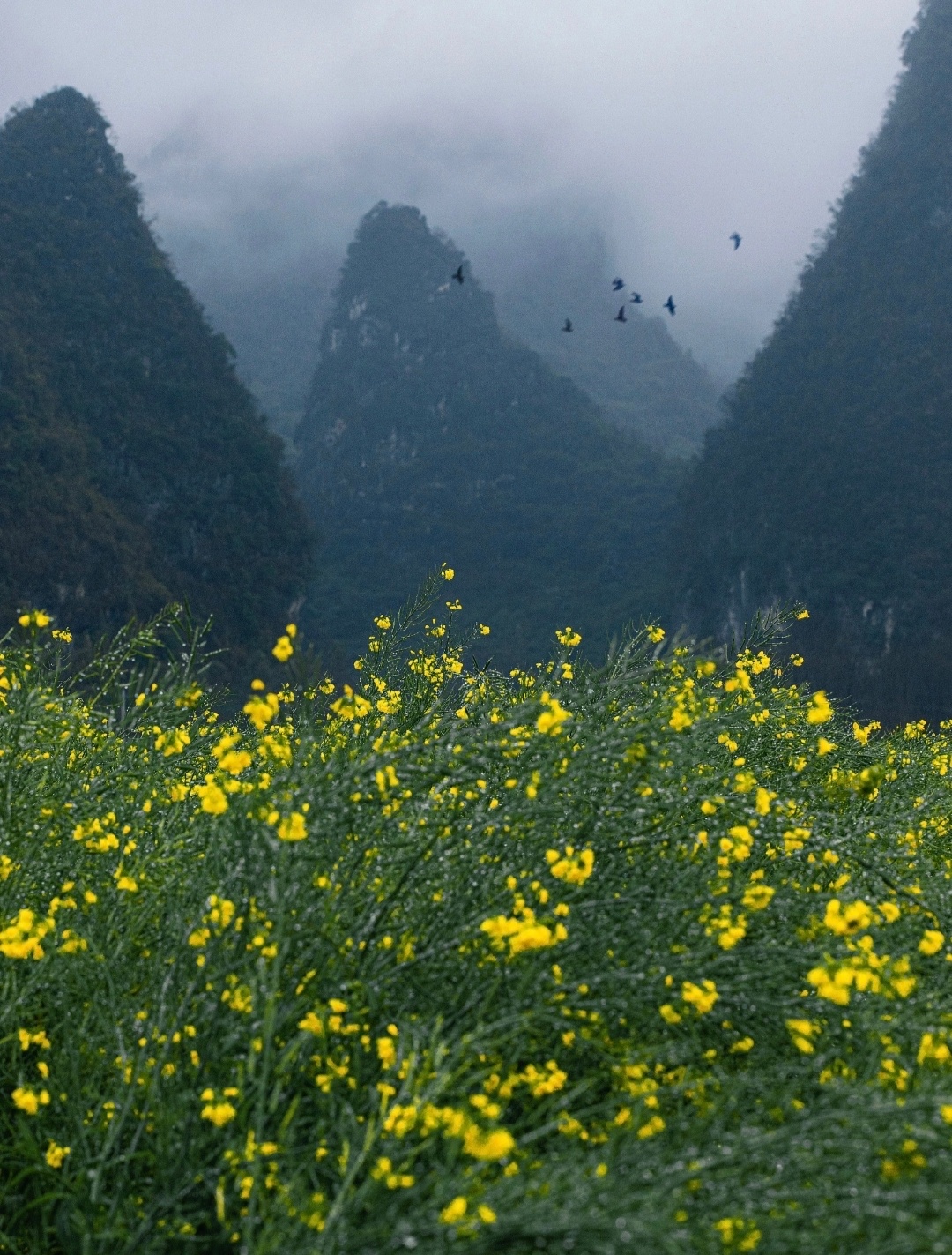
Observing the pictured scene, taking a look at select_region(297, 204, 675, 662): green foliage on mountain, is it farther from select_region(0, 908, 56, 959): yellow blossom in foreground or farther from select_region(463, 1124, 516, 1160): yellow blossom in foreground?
select_region(463, 1124, 516, 1160): yellow blossom in foreground

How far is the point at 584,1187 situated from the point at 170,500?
64949 millimetres

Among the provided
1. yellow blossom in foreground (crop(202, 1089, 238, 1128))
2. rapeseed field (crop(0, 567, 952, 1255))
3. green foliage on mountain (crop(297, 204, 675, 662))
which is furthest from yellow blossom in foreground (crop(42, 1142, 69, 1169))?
green foliage on mountain (crop(297, 204, 675, 662))

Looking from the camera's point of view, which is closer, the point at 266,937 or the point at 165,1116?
the point at 165,1116

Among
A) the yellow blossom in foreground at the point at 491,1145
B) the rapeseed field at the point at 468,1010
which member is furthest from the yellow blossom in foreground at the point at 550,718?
the yellow blossom in foreground at the point at 491,1145

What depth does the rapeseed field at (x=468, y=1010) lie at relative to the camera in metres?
1.96

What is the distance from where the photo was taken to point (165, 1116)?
2.30 m

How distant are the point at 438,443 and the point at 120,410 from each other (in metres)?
72.2

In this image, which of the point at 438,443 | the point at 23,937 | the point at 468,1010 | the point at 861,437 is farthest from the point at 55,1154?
the point at 438,443

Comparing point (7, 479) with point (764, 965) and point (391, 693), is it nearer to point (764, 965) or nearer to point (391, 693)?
point (391, 693)

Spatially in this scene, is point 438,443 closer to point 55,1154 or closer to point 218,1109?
point 55,1154

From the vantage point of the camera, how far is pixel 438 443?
434 ft

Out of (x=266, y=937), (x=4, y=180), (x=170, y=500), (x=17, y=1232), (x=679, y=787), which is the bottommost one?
(x=17, y=1232)

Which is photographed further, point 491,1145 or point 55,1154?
point 55,1154

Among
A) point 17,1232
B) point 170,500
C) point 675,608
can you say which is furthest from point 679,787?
point 675,608
